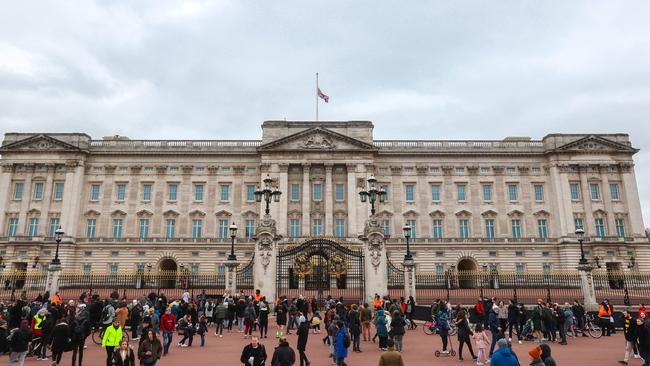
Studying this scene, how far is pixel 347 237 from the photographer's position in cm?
5050

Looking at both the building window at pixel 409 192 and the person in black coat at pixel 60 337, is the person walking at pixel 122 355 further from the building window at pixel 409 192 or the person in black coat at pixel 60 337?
the building window at pixel 409 192

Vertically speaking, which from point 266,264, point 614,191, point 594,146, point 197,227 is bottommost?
point 266,264

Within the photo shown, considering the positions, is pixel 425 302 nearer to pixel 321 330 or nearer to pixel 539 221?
pixel 321 330

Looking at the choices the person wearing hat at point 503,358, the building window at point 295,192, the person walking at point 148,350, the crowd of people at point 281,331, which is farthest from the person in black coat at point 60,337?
the building window at point 295,192

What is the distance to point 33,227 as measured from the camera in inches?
2050

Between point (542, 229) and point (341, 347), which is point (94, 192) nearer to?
point (341, 347)

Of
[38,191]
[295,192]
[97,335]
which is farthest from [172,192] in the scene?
[97,335]

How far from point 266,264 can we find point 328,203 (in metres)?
27.7

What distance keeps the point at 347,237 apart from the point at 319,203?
5741 mm

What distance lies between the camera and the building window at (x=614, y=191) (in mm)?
53625

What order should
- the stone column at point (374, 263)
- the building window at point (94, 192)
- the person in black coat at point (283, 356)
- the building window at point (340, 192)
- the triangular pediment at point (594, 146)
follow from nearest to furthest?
the person in black coat at point (283, 356) → the stone column at point (374, 263) → the building window at point (340, 192) → the triangular pediment at point (594, 146) → the building window at point (94, 192)

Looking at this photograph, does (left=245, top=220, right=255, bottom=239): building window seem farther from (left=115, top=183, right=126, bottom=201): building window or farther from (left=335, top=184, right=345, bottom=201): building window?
(left=115, top=183, right=126, bottom=201): building window

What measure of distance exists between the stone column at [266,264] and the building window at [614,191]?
47480 millimetres

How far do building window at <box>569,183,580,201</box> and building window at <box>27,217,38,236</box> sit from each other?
65.0m
